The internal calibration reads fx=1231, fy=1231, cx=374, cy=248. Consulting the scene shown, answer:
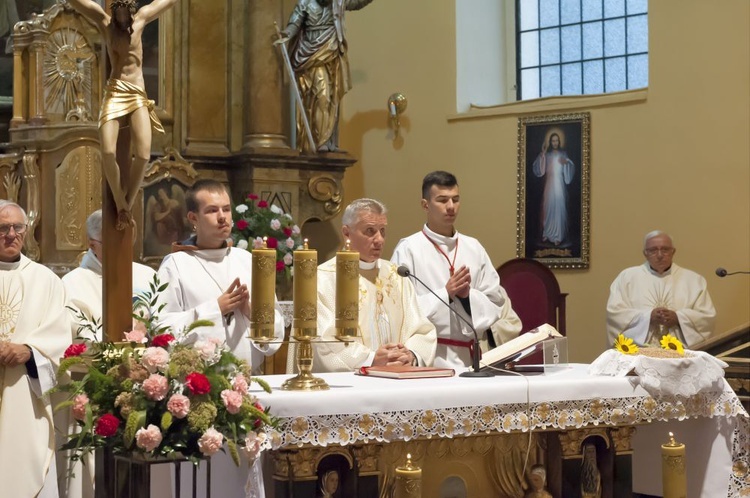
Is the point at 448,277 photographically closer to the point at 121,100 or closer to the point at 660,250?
the point at 121,100

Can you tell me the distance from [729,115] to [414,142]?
119 inches

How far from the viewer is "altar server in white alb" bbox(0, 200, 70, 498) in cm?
584

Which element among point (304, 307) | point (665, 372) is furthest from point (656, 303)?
point (304, 307)

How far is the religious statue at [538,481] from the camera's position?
537 centimetres

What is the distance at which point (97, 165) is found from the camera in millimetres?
9414

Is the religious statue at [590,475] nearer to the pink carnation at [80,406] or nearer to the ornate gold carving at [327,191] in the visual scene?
the pink carnation at [80,406]

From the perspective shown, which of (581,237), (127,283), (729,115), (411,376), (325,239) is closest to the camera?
(127,283)

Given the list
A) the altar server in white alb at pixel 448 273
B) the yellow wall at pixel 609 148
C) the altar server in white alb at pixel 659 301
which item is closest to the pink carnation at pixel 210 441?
the altar server in white alb at pixel 448 273

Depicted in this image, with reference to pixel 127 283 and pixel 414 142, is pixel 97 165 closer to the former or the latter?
pixel 414 142

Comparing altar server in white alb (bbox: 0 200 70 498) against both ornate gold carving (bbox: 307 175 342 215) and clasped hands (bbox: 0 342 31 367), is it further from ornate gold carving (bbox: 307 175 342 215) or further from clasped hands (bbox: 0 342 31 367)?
ornate gold carving (bbox: 307 175 342 215)

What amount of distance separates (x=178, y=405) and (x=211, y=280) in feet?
5.79

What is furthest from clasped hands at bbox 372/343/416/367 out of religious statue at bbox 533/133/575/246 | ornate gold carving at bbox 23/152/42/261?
religious statue at bbox 533/133/575/246

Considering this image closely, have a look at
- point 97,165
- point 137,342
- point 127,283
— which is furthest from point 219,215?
point 97,165

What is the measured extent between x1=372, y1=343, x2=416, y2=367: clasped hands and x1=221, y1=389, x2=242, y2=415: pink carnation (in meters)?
1.46
